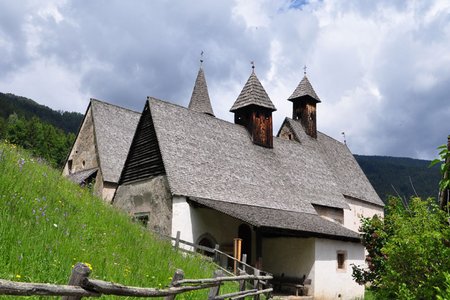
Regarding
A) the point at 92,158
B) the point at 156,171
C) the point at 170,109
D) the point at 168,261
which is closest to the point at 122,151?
the point at 92,158

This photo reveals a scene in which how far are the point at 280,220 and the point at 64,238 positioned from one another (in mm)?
10225

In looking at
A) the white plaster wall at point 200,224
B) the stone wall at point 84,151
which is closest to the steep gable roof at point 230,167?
the white plaster wall at point 200,224

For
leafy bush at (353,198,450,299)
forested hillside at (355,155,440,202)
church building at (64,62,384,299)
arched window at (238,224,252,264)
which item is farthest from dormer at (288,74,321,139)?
forested hillside at (355,155,440,202)

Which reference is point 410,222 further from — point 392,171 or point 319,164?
point 392,171

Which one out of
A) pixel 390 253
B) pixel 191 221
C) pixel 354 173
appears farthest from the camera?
pixel 354 173

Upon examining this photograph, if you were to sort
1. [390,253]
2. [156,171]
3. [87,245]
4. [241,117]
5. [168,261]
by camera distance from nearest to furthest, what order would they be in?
1. [87,245]
2. [390,253]
3. [168,261]
4. [156,171]
5. [241,117]

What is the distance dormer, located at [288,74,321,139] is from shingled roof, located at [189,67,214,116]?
279 inches

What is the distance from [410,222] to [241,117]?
1734 cm

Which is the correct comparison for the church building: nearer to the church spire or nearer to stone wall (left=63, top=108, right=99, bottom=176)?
stone wall (left=63, top=108, right=99, bottom=176)

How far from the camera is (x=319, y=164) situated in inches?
1061

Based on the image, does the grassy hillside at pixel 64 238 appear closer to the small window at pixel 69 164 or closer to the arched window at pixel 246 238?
the arched window at pixel 246 238

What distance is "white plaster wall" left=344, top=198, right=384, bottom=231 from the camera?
26.6m

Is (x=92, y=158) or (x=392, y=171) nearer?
(x=92, y=158)

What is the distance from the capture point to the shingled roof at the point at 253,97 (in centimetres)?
2480
